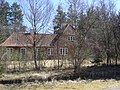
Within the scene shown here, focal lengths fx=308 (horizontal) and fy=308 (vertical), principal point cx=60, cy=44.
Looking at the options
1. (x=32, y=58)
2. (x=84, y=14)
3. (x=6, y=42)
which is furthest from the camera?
(x=6, y=42)

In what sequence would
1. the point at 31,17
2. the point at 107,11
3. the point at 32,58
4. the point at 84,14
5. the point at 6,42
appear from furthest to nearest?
the point at 6,42, the point at 107,11, the point at 31,17, the point at 32,58, the point at 84,14

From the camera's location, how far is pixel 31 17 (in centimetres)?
4041

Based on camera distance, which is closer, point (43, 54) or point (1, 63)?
point (1, 63)

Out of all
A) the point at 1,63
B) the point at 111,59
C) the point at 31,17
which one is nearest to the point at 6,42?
the point at 31,17

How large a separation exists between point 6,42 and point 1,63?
29697 mm

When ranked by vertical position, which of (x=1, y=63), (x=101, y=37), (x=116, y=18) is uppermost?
(x=116, y=18)

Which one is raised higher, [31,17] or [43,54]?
[31,17]

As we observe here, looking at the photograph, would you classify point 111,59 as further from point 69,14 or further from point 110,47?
point 69,14

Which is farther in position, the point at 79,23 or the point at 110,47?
the point at 110,47

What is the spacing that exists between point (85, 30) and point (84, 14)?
191cm

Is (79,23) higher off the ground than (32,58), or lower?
higher

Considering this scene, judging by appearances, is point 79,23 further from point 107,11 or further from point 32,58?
point 107,11

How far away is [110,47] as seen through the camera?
137 feet

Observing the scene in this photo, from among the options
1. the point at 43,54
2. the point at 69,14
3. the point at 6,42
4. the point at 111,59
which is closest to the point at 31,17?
the point at 43,54
